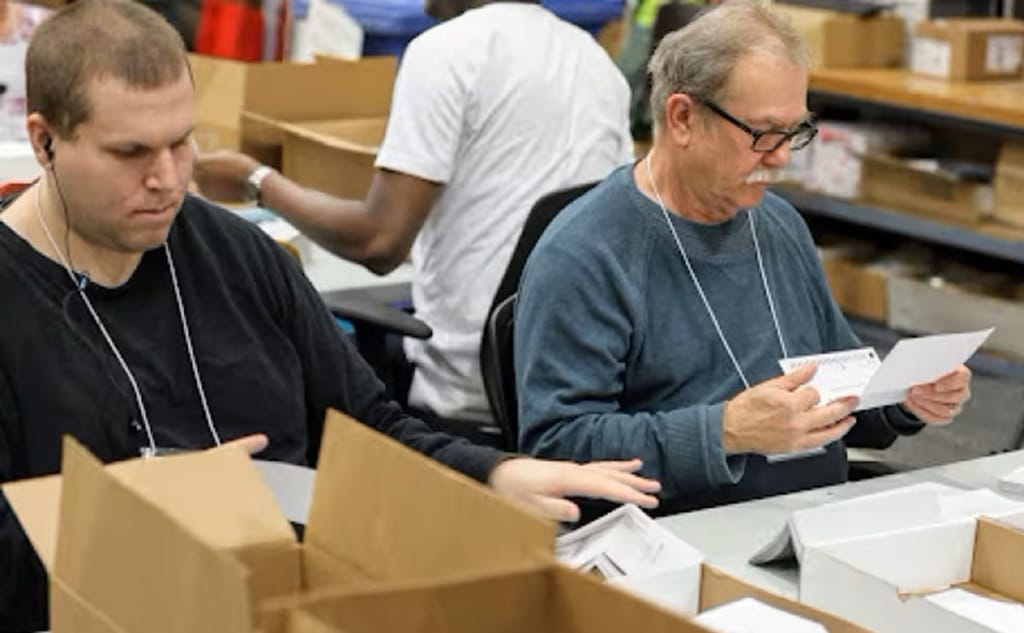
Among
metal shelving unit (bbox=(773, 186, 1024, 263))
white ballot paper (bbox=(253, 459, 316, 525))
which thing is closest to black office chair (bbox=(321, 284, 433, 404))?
white ballot paper (bbox=(253, 459, 316, 525))

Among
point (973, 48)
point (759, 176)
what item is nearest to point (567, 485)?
point (759, 176)

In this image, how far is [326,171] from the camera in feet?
12.7

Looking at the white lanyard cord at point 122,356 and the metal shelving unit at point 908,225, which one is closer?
the white lanyard cord at point 122,356

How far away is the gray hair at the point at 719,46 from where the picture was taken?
2.49 metres

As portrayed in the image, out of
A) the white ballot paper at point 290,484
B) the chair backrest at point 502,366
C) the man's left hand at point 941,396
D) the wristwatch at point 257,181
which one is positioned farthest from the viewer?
the wristwatch at point 257,181

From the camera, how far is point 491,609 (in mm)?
1238

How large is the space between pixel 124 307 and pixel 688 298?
2.69ft

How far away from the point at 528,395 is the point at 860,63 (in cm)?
339

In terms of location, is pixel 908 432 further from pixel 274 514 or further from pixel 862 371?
pixel 274 514

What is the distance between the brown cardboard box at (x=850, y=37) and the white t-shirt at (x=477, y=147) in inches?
87.1

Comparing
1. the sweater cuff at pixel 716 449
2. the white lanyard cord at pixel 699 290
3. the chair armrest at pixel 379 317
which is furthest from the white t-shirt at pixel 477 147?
the sweater cuff at pixel 716 449

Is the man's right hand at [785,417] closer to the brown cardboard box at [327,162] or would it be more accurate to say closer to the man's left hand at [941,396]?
the man's left hand at [941,396]

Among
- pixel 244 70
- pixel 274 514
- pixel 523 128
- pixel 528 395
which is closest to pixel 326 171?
pixel 244 70

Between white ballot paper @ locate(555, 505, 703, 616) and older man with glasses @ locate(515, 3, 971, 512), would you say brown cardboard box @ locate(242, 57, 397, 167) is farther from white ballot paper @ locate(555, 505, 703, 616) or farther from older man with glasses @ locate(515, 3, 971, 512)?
white ballot paper @ locate(555, 505, 703, 616)
